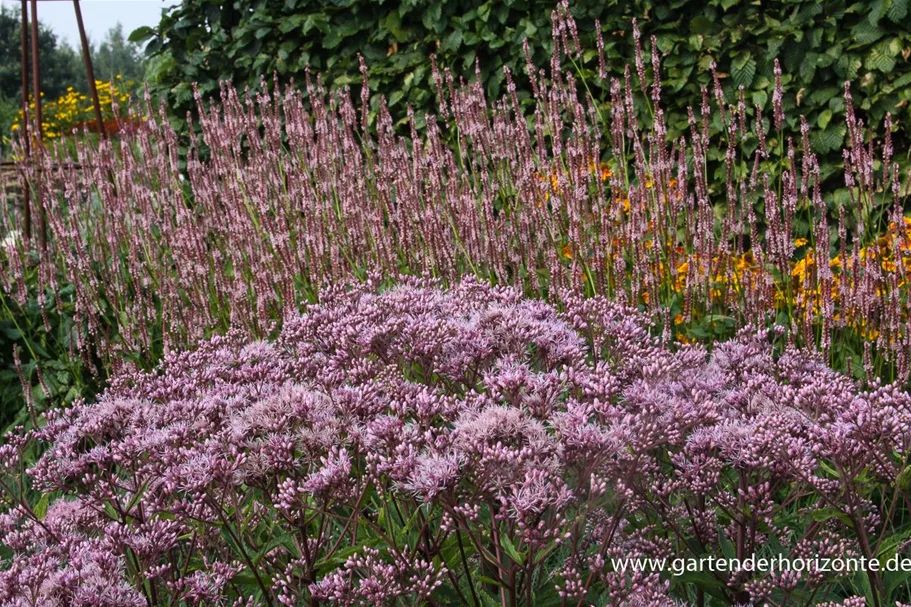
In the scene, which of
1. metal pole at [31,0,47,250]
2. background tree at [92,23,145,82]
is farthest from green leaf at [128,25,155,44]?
background tree at [92,23,145,82]

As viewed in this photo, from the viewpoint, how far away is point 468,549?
2.11m

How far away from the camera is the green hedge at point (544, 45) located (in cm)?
561

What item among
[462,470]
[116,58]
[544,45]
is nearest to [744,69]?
[544,45]

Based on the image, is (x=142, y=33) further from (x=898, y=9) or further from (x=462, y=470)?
(x=462, y=470)

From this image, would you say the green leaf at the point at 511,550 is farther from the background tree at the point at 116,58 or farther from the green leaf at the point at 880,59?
the background tree at the point at 116,58

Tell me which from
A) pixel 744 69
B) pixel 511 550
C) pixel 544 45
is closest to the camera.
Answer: pixel 511 550

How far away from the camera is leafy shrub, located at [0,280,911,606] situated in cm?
172

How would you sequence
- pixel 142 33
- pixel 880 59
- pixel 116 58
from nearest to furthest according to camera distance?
pixel 880 59, pixel 142 33, pixel 116 58

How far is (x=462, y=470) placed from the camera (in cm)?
172

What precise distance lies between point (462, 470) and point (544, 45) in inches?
202

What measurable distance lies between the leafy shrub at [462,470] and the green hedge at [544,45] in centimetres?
306

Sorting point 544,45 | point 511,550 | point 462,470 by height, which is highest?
point 544,45

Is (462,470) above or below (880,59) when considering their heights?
below

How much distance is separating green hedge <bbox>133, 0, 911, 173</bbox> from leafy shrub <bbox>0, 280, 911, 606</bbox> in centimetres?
306
